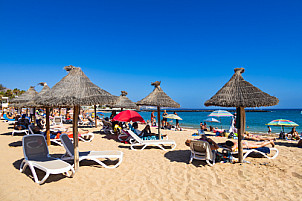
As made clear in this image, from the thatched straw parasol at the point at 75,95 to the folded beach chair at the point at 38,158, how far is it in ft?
1.72

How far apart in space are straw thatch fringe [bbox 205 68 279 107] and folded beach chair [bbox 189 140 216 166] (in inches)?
51.3

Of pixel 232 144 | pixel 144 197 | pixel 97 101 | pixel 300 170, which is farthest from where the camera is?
pixel 232 144

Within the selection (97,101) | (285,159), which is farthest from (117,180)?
(285,159)

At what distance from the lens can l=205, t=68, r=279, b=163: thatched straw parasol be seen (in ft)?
16.8

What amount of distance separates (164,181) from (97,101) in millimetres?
2402

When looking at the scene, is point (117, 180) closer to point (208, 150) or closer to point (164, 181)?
point (164, 181)

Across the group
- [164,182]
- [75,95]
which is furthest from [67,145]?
[164,182]

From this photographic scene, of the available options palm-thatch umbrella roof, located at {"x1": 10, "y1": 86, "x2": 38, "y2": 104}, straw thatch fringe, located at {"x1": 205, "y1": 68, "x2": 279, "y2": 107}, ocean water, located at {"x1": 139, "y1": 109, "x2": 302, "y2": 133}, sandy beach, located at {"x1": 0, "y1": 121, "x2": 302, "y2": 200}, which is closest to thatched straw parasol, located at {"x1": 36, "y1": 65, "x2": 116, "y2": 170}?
sandy beach, located at {"x1": 0, "y1": 121, "x2": 302, "y2": 200}

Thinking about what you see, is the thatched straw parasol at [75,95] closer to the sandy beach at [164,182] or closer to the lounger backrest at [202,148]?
the sandy beach at [164,182]

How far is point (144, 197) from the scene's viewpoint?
3.40m

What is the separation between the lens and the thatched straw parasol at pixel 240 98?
5.12 meters

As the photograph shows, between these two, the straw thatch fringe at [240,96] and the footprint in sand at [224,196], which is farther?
the straw thatch fringe at [240,96]

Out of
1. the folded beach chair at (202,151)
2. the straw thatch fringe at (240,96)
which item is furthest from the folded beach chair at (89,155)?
the straw thatch fringe at (240,96)

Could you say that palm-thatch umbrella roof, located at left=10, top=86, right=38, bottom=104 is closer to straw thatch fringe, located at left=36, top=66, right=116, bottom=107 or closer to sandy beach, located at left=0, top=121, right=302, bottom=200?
sandy beach, located at left=0, top=121, right=302, bottom=200
